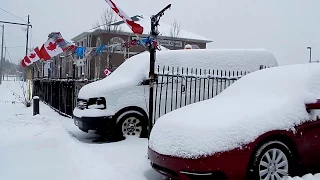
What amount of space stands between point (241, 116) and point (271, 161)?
2.11ft

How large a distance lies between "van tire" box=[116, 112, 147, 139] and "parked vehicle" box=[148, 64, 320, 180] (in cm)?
251

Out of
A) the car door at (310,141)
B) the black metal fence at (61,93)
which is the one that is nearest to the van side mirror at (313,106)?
the car door at (310,141)

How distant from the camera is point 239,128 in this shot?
396 centimetres

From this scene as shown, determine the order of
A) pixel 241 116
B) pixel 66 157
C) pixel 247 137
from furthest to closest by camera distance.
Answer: pixel 66 157 → pixel 241 116 → pixel 247 137

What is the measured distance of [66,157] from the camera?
5.79 meters

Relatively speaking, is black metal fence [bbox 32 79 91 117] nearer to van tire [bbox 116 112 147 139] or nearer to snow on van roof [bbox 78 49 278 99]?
snow on van roof [bbox 78 49 278 99]

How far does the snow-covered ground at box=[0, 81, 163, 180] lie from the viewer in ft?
15.9

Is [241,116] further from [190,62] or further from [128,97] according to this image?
[190,62]

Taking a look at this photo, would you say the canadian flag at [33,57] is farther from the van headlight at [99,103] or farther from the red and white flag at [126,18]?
the red and white flag at [126,18]

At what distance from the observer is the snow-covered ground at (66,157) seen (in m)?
4.84

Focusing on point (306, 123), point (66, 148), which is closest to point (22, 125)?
point (66, 148)

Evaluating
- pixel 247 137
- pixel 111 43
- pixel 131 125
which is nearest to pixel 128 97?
pixel 131 125

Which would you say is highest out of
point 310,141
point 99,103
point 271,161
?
point 99,103

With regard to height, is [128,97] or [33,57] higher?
[33,57]
